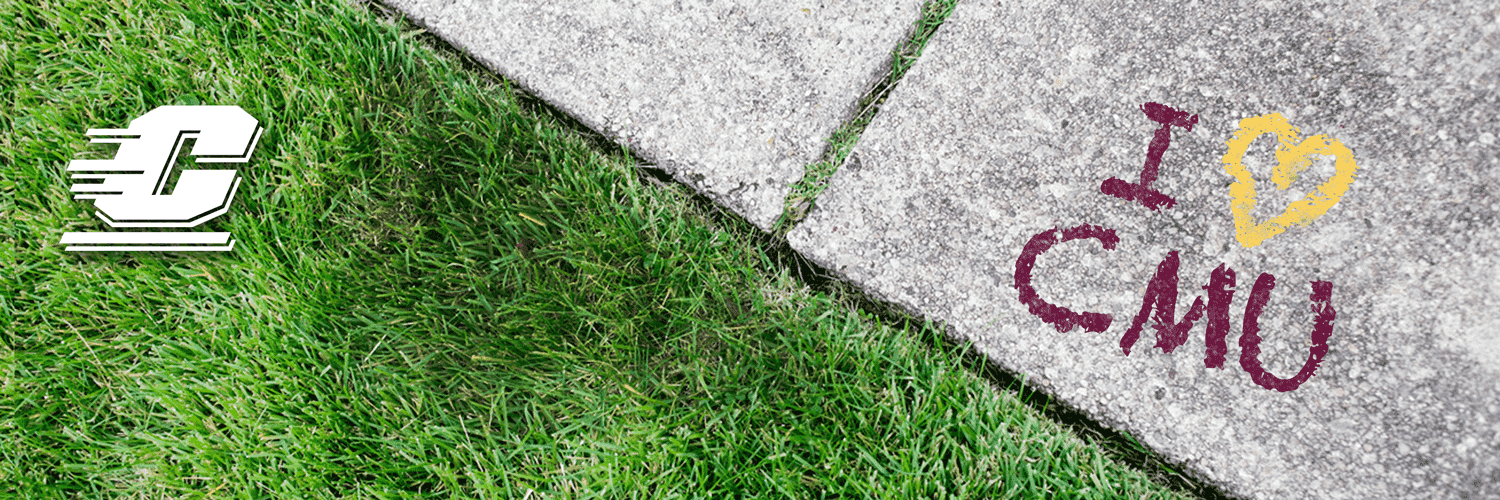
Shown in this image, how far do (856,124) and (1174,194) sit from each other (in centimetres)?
63

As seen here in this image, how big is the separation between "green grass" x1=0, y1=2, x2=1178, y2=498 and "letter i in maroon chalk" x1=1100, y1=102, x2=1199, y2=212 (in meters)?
0.46

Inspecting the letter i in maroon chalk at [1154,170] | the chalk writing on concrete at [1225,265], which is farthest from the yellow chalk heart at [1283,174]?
the letter i in maroon chalk at [1154,170]

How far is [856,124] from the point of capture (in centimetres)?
172

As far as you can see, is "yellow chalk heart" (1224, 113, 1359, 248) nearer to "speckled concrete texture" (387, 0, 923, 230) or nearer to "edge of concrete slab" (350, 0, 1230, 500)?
"edge of concrete slab" (350, 0, 1230, 500)

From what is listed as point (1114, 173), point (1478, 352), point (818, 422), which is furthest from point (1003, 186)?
point (1478, 352)

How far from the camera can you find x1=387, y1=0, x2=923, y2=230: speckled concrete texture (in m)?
1.71

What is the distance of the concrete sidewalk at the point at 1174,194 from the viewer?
4.72ft

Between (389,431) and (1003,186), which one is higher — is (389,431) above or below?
below

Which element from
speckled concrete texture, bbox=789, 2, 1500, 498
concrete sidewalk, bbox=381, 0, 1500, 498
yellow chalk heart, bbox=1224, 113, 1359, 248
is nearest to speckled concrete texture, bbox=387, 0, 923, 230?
concrete sidewalk, bbox=381, 0, 1500, 498

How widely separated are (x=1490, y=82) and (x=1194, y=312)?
0.66 meters

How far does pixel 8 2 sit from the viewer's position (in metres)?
2.01

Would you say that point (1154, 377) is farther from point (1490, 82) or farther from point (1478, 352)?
point (1490, 82)

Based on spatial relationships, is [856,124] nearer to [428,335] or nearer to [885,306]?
[885,306]

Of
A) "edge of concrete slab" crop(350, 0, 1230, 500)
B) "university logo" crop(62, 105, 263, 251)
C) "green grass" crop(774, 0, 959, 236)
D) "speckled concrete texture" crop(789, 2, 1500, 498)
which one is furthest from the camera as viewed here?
"university logo" crop(62, 105, 263, 251)
